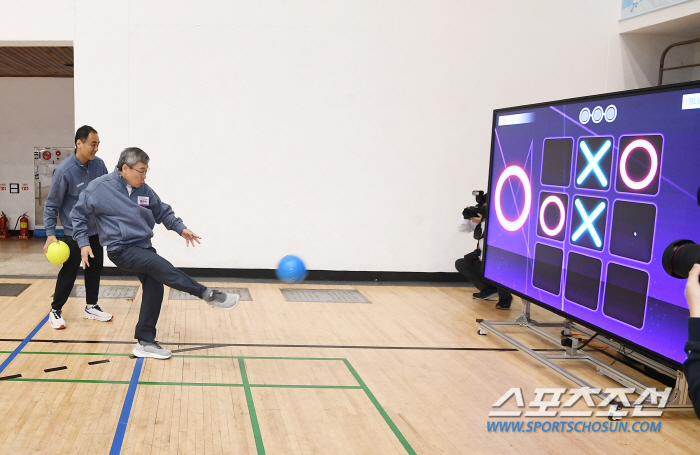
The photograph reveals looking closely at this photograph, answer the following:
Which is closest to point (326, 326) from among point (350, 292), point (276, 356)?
point (276, 356)

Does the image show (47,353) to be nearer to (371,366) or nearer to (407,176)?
(371,366)

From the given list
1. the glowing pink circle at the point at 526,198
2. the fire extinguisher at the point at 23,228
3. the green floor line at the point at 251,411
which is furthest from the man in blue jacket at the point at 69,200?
the fire extinguisher at the point at 23,228

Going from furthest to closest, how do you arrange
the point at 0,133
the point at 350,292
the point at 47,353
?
the point at 0,133 < the point at 350,292 < the point at 47,353

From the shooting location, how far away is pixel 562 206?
4691 millimetres

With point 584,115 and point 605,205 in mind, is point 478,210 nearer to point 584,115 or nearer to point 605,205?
point 584,115

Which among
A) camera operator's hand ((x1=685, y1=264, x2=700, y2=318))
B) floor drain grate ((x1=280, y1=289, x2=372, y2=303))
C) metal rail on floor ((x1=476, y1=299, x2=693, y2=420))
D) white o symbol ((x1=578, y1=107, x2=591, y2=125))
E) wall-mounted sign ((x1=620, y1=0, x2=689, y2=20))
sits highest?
wall-mounted sign ((x1=620, y1=0, x2=689, y2=20))

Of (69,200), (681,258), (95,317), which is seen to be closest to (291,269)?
(95,317)

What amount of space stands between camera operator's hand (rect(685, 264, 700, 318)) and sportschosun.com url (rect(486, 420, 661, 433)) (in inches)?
84.9

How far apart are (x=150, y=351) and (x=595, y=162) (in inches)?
135

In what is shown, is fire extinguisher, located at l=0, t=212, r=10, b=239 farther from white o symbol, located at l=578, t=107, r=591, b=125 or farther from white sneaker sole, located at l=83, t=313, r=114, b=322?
white o symbol, located at l=578, t=107, r=591, b=125

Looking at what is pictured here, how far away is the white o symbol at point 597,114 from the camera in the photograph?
4289 millimetres

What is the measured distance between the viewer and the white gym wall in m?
7.55

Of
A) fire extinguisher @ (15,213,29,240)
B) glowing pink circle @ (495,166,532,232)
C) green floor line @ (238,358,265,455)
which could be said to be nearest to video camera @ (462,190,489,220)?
glowing pink circle @ (495,166,532,232)

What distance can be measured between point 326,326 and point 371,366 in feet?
3.84
